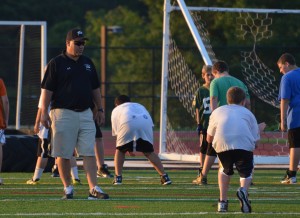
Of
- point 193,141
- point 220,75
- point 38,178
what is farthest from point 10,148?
point 193,141

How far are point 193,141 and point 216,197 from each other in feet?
44.1

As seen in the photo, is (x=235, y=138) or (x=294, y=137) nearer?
(x=235, y=138)

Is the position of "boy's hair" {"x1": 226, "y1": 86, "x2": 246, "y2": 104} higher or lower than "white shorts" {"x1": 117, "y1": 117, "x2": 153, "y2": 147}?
higher

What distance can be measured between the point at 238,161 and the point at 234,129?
329 millimetres

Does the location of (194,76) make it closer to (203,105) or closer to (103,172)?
(103,172)

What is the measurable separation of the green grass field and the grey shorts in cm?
54

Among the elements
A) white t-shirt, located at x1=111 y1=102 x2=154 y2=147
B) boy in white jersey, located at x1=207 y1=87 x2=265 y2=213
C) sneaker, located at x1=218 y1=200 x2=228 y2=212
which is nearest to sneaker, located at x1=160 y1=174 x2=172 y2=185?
white t-shirt, located at x1=111 y1=102 x2=154 y2=147

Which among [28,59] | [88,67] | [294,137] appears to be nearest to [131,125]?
[294,137]

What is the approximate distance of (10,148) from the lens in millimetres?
19656

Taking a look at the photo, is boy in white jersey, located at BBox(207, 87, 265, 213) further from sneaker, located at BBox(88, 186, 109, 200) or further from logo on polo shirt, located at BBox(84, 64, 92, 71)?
logo on polo shirt, located at BBox(84, 64, 92, 71)

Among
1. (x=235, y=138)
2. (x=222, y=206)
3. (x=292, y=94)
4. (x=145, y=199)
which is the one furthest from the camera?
(x=292, y=94)

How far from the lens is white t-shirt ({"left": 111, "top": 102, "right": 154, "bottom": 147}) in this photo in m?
17.4

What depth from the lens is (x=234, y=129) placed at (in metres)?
13.1

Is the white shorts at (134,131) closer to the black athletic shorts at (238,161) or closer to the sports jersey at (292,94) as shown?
the sports jersey at (292,94)
